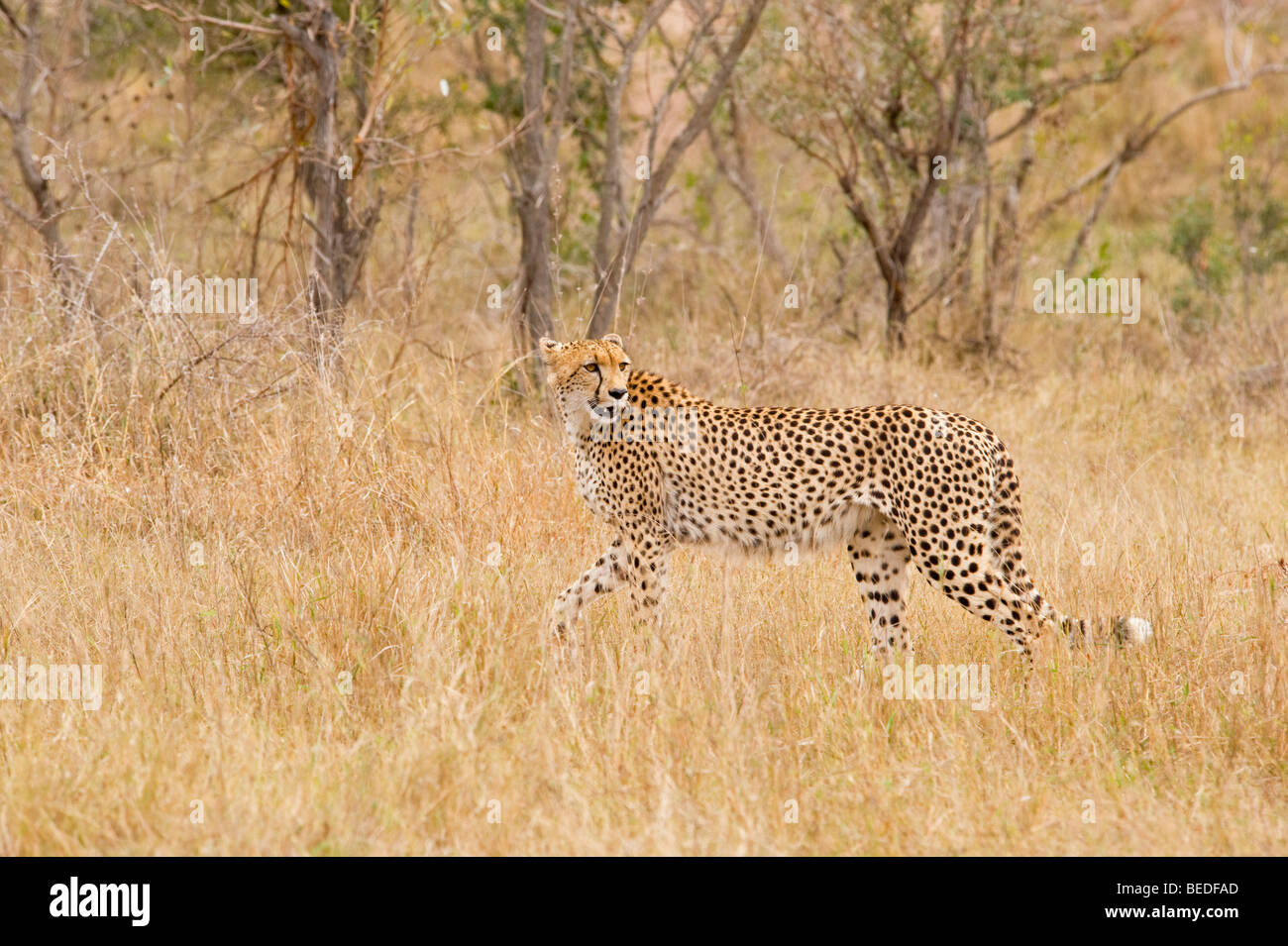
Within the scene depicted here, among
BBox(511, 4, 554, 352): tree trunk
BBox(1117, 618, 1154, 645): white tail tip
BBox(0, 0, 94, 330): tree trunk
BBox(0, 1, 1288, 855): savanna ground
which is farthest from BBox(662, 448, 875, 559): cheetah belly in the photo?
BBox(0, 0, 94, 330): tree trunk

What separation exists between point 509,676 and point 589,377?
117cm

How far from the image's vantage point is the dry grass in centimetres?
363

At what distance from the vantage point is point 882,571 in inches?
195

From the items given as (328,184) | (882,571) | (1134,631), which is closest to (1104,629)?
(1134,631)

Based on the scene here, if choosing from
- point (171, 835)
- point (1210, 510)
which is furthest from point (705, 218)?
point (171, 835)

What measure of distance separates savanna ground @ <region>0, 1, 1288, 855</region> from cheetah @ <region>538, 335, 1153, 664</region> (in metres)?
0.17

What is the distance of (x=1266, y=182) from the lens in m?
11.3

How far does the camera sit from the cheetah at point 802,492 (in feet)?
15.3

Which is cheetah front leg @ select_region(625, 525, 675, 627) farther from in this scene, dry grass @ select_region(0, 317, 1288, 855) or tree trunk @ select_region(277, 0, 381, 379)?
tree trunk @ select_region(277, 0, 381, 379)

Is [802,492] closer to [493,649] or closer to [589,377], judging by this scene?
[589,377]

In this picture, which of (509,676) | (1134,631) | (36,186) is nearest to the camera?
(509,676)
